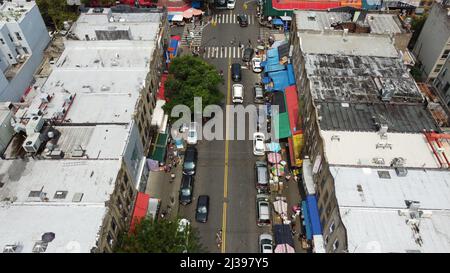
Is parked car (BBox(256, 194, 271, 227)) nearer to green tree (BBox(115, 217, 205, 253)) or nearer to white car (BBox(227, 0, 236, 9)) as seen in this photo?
green tree (BBox(115, 217, 205, 253))

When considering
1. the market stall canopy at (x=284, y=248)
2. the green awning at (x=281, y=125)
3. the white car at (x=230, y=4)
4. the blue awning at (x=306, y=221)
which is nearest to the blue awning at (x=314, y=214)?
the blue awning at (x=306, y=221)

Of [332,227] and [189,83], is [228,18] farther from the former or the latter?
[332,227]

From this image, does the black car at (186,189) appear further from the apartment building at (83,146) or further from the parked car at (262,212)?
the parked car at (262,212)

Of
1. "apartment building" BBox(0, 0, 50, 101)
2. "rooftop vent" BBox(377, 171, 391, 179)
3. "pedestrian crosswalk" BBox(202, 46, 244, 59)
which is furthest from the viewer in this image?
"pedestrian crosswalk" BBox(202, 46, 244, 59)

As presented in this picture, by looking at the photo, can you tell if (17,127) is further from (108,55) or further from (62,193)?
(108,55)

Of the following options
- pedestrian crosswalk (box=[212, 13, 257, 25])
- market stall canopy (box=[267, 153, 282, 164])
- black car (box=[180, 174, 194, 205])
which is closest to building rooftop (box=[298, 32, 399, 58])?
A: market stall canopy (box=[267, 153, 282, 164])
